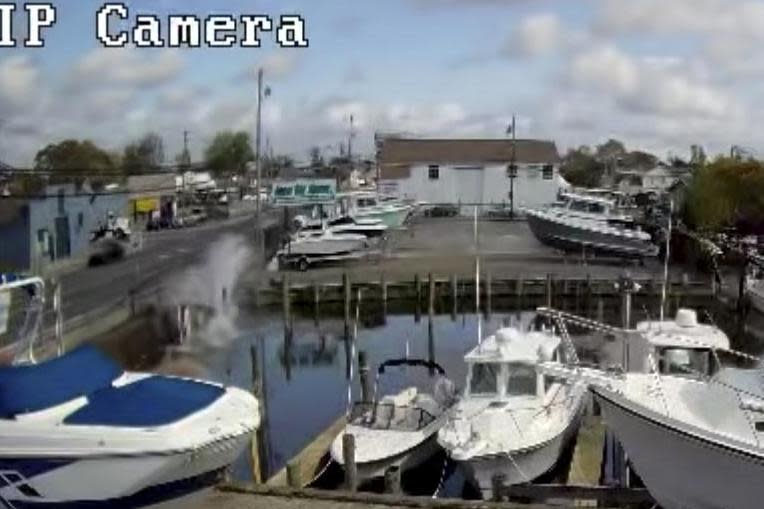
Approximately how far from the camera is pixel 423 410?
53.5ft

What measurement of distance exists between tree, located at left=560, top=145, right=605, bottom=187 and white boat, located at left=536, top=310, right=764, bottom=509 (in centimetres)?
9353

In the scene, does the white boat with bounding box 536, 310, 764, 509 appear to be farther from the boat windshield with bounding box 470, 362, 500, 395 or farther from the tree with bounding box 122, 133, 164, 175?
the tree with bounding box 122, 133, 164, 175

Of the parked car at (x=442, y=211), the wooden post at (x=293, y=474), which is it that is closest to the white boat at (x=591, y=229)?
the parked car at (x=442, y=211)

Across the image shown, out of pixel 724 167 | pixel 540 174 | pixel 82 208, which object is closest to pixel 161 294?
pixel 82 208

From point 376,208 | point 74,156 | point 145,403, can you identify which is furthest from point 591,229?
point 74,156

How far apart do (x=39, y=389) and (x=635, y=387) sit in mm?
7436

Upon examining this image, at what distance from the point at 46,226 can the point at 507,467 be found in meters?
37.7

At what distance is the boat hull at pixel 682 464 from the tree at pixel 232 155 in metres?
108

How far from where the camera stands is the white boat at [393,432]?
48.7ft

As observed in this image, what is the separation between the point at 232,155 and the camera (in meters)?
120

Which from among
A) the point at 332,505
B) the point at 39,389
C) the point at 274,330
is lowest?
the point at 274,330

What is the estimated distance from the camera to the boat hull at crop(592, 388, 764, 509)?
10117 mm

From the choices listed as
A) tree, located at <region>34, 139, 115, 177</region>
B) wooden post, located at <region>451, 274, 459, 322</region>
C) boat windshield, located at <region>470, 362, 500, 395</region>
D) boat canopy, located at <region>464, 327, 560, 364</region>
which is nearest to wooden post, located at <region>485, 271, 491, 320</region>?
wooden post, located at <region>451, 274, 459, 322</region>

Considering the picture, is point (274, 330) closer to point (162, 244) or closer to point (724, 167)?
point (162, 244)
